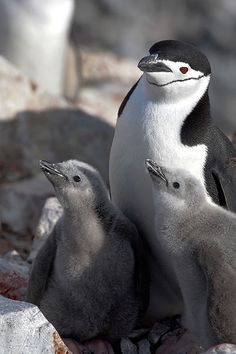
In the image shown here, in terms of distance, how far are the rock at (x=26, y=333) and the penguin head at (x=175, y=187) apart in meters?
0.97

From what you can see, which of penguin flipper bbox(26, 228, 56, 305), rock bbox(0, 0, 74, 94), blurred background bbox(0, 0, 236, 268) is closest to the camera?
penguin flipper bbox(26, 228, 56, 305)

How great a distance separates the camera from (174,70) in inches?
245

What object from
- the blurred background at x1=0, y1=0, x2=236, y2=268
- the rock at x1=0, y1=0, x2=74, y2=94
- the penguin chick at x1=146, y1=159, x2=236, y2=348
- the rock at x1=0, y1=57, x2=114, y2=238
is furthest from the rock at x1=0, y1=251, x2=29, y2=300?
the rock at x1=0, y1=0, x2=74, y2=94

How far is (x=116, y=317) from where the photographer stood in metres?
6.10

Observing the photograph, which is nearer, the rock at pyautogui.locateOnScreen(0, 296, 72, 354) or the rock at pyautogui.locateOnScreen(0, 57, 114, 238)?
the rock at pyautogui.locateOnScreen(0, 296, 72, 354)

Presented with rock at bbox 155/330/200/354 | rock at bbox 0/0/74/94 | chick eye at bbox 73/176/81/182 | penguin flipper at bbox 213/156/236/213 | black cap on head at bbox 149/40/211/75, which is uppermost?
black cap on head at bbox 149/40/211/75

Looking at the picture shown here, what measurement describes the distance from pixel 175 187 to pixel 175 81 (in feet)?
2.56

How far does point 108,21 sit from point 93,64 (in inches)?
49.8

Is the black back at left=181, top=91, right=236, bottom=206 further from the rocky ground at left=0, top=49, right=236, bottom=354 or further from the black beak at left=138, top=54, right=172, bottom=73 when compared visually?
the rocky ground at left=0, top=49, right=236, bottom=354

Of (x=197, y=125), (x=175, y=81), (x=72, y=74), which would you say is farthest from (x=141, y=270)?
(x=72, y=74)

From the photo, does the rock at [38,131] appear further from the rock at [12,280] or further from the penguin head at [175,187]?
the penguin head at [175,187]

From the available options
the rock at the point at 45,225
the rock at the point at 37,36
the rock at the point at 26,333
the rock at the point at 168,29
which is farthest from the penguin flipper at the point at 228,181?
the rock at the point at 168,29

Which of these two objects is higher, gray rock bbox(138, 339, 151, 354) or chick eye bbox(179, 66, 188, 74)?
chick eye bbox(179, 66, 188, 74)

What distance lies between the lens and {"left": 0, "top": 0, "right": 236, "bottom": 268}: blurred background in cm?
924
